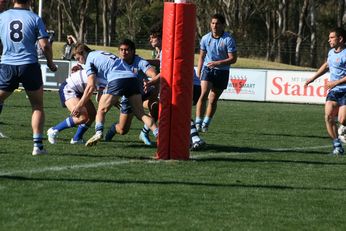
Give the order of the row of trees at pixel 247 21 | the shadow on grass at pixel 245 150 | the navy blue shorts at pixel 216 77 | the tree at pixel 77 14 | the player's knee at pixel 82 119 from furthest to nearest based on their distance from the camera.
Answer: the tree at pixel 77 14
the row of trees at pixel 247 21
the navy blue shorts at pixel 216 77
the player's knee at pixel 82 119
the shadow on grass at pixel 245 150

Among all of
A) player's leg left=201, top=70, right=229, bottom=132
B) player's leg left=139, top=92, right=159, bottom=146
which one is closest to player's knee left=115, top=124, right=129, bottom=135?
player's leg left=139, top=92, right=159, bottom=146

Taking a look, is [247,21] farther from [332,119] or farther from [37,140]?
[37,140]

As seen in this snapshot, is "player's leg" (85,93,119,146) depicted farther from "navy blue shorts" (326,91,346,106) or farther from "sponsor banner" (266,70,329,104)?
"sponsor banner" (266,70,329,104)

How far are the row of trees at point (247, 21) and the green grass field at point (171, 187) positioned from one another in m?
39.7

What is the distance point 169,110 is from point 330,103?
272cm

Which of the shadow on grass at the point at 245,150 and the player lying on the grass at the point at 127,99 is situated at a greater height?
the player lying on the grass at the point at 127,99

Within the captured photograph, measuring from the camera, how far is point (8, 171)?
31.6 ft

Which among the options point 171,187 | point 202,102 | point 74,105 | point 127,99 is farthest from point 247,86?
point 171,187

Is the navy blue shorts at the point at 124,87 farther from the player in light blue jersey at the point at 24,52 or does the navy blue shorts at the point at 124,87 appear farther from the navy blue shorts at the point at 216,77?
the navy blue shorts at the point at 216,77

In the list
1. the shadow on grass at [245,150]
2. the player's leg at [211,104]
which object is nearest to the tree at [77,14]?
the player's leg at [211,104]

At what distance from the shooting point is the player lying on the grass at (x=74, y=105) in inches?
512

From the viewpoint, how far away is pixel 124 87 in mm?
12117

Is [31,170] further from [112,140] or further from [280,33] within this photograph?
[280,33]

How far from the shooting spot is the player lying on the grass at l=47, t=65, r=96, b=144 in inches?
512
